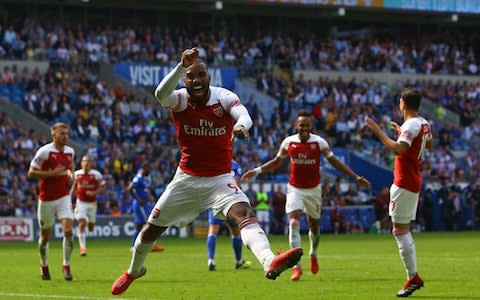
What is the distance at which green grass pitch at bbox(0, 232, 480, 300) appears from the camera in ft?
50.5

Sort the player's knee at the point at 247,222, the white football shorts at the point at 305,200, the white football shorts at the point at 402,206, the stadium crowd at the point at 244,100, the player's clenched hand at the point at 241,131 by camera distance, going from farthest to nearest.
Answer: the stadium crowd at the point at 244,100, the white football shorts at the point at 305,200, the white football shorts at the point at 402,206, the player's knee at the point at 247,222, the player's clenched hand at the point at 241,131

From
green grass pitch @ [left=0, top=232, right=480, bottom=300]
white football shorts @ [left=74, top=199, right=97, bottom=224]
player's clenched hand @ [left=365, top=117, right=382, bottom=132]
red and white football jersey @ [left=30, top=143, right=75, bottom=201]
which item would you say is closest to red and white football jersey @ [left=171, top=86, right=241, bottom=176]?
player's clenched hand @ [left=365, top=117, right=382, bottom=132]

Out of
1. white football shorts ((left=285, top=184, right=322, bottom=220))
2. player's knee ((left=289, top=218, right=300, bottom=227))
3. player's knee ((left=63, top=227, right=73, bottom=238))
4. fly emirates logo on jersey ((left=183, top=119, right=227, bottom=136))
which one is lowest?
player's knee ((left=63, top=227, right=73, bottom=238))

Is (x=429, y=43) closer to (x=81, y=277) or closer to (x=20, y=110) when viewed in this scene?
(x=20, y=110)

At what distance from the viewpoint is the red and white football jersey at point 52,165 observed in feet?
62.1

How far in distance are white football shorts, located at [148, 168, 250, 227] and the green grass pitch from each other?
1.93m

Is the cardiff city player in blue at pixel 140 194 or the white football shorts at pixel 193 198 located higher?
the white football shorts at pixel 193 198

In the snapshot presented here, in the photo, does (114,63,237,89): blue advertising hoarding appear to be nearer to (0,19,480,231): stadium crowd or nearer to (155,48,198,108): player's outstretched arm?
(0,19,480,231): stadium crowd

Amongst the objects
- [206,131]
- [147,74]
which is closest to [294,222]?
[206,131]

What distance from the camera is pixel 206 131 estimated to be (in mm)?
12906

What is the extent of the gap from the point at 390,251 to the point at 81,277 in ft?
38.0

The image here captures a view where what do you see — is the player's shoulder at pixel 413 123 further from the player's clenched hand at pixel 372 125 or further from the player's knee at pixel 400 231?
the player's knee at pixel 400 231

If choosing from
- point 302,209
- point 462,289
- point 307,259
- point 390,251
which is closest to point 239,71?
point 390,251

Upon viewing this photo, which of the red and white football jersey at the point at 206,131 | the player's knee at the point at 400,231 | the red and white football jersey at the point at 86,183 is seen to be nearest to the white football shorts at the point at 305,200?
the player's knee at the point at 400,231
